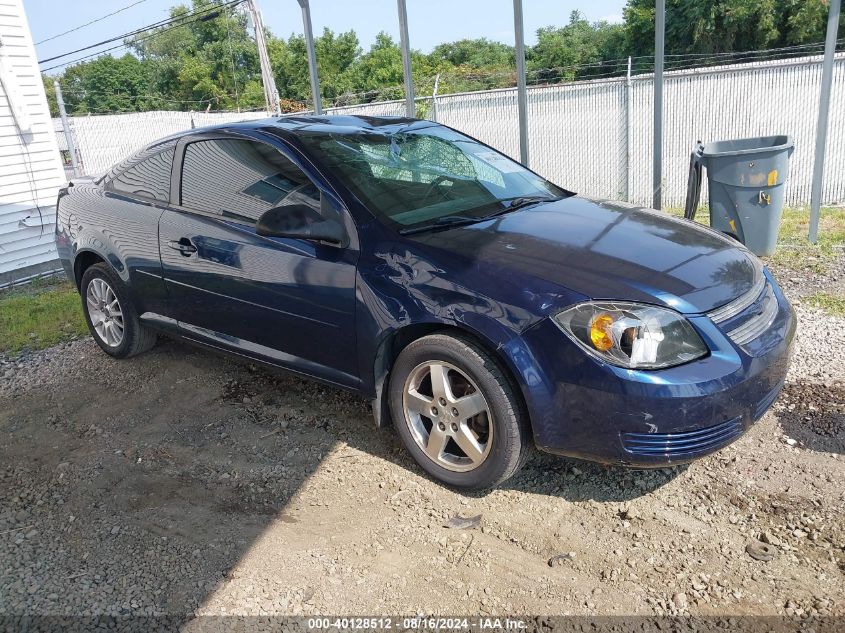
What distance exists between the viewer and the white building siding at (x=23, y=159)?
29.1ft

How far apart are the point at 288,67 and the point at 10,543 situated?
47.9m

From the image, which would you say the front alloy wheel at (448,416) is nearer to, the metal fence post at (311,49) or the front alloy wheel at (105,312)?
the front alloy wheel at (105,312)

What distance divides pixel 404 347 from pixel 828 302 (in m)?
3.91

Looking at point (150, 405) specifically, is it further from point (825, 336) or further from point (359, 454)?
point (825, 336)

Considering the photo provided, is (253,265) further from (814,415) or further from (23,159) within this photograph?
(23,159)

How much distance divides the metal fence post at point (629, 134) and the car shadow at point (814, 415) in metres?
8.61

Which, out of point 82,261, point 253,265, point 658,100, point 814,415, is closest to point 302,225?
point 253,265

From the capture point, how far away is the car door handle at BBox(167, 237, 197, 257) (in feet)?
13.2

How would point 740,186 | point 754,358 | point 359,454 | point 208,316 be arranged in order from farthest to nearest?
point 740,186 < point 208,316 < point 359,454 < point 754,358

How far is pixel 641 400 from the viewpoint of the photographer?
260 centimetres

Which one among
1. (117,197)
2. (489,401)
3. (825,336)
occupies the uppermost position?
(117,197)

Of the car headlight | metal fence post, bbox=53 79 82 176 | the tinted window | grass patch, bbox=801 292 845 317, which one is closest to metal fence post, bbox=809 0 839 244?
grass patch, bbox=801 292 845 317

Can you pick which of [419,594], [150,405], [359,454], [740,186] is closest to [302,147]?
[359,454]

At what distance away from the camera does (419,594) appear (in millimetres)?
2545
